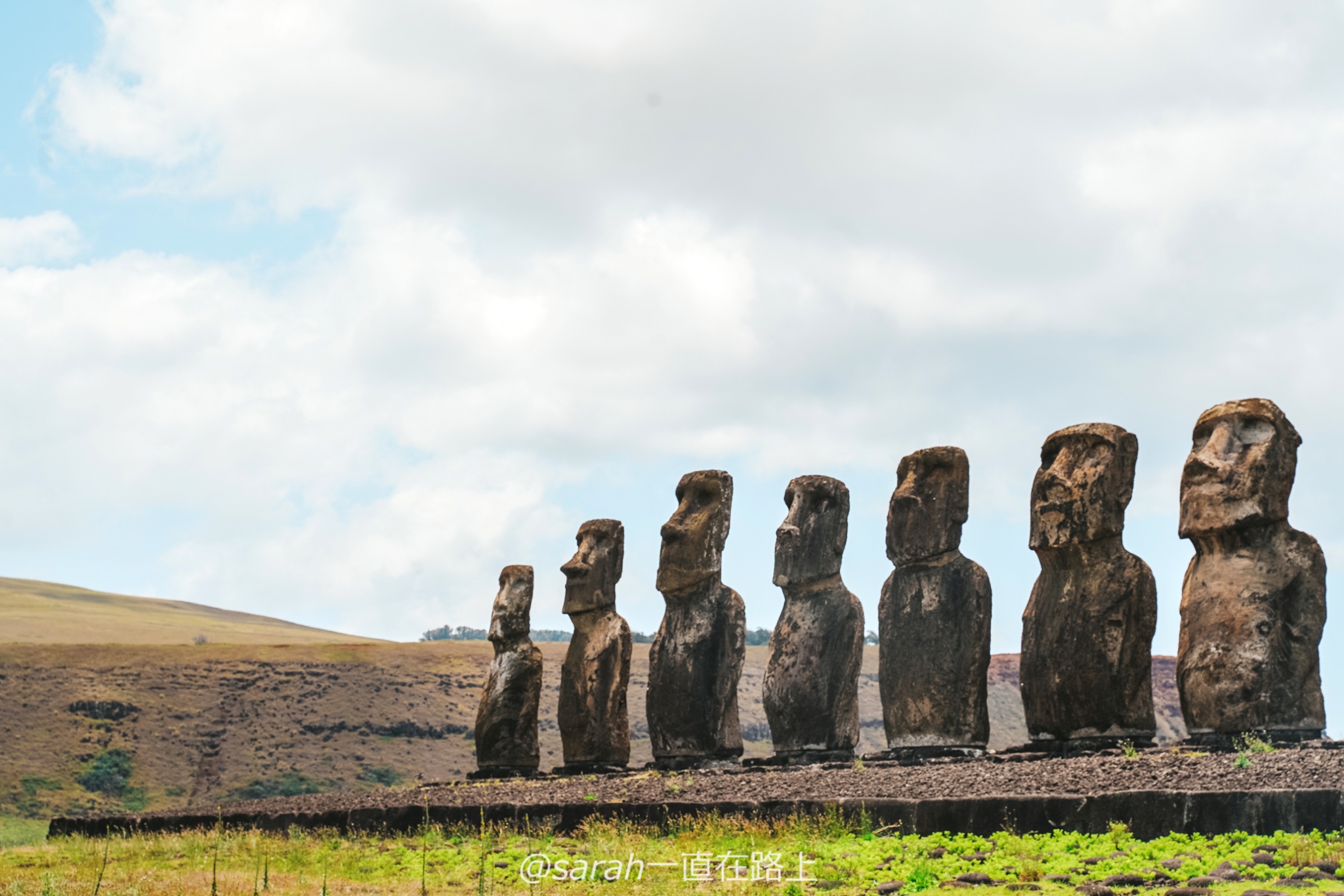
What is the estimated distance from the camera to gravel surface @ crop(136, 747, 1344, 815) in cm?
814

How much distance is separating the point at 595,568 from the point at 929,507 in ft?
17.9

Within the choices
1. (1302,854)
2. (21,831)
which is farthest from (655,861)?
(21,831)

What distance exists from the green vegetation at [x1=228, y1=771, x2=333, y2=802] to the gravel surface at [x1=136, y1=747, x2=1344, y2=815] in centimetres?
1449

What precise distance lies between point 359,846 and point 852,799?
202 inches

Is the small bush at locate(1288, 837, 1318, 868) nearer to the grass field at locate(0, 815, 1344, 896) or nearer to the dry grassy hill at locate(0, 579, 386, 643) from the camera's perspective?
the grass field at locate(0, 815, 1344, 896)

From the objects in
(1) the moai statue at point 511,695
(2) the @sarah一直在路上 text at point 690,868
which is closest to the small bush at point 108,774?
(1) the moai statue at point 511,695

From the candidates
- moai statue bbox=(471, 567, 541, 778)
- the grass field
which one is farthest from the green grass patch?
moai statue bbox=(471, 567, 541, 778)

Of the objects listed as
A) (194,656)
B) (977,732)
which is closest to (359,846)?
(977,732)

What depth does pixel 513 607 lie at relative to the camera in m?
18.3

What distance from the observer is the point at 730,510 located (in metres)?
16.2

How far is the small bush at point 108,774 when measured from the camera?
27875mm

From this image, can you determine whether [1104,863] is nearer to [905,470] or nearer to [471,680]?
[905,470]

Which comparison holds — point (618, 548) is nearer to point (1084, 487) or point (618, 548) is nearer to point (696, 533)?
point (696, 533)

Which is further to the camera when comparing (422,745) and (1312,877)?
(422,745)
